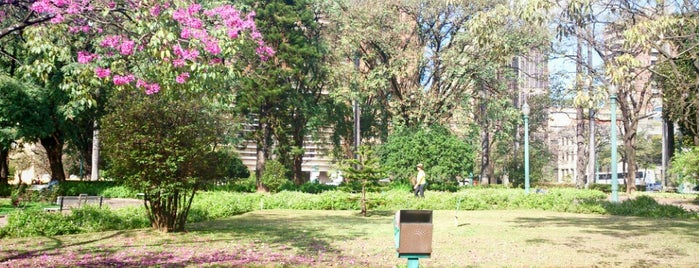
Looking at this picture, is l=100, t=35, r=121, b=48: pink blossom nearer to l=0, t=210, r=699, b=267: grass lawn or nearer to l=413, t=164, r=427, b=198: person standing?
l=0, t=210, r=699, b=267: grass lawn

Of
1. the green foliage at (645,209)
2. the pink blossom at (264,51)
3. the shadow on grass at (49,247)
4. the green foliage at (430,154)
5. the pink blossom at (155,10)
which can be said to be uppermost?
the pink blossom at (264,51)

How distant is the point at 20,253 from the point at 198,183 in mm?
Result: 4072

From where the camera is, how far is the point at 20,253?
10.2 metres

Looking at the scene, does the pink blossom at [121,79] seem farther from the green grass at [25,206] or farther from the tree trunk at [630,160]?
the tree trunk at [630,160]

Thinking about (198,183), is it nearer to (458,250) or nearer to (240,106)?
(458,250)

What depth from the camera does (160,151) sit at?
508 inches

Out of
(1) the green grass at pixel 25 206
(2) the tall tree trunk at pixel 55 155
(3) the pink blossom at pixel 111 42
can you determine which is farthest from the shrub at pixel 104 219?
(2) the tall tree trunk at pixel 55 155

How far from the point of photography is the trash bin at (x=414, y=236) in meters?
6.54

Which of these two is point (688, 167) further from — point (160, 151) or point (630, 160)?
point (160, 151)

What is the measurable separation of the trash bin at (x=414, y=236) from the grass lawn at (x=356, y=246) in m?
2.95

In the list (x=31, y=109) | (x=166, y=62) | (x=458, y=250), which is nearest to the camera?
(x=166, y=62)

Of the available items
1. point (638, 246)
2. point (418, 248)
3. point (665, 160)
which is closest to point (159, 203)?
point (418, 248)

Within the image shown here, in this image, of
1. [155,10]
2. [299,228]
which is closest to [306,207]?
[299,228]

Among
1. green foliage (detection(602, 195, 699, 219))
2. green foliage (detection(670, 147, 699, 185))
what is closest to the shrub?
green foliage (detection(602, 195, 699, 219))
